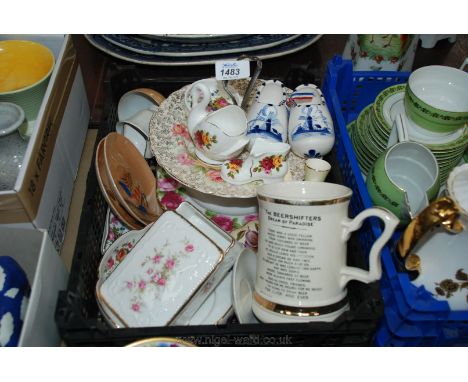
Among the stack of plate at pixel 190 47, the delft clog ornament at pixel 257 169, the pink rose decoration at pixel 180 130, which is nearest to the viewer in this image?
the delft clog ornament at pixel 257 169

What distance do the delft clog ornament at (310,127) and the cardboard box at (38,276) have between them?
1.57 feet

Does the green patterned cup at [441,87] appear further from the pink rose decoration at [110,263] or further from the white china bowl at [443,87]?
the pink rose decoration at [110,263]

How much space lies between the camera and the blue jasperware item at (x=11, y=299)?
74cm

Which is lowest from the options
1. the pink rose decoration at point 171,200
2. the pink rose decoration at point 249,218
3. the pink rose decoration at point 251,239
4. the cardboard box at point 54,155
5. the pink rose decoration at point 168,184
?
the pink rose decoration at point 251,239

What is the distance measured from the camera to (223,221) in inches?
37.4

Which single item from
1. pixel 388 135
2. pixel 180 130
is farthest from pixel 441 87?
pixel 180 130

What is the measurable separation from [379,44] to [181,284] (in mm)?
785

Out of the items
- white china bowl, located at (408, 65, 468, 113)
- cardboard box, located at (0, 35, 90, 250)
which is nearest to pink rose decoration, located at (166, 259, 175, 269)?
cardboard box, located at (0, 35, 90, 250)

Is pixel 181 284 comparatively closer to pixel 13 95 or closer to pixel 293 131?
pixel 293 131

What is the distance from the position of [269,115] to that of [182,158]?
189mm

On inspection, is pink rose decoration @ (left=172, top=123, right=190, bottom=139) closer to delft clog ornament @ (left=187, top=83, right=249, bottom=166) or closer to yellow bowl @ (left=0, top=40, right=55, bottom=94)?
delft clog ornament @ (left=187, top=83, right=249, bottom=166)

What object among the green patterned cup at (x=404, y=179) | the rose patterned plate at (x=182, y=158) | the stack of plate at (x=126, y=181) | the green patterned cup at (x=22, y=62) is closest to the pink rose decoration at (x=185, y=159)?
the rose patterned plate at (x=182, y=158)

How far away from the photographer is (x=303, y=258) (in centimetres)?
70

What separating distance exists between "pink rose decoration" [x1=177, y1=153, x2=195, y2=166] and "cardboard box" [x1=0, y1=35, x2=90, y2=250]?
9.8 inches
